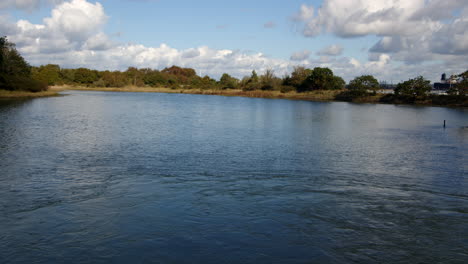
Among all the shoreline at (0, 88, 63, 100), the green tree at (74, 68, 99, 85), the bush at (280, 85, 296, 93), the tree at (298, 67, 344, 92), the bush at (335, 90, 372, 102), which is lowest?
the shoreline at (0, 88, 63, 100)

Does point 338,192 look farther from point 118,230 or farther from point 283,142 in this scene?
point 283,142

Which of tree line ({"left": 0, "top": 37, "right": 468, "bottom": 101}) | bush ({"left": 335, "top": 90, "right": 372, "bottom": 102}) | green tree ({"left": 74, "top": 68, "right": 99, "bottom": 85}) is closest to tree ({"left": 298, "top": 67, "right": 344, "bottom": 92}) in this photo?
tree line ({"left": 0, "top": 37, "right": 468, "bottom": 101})

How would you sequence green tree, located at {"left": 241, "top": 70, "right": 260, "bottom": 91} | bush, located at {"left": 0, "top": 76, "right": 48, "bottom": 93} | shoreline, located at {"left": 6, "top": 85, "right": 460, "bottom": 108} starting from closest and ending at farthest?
bush, located at {"left": 0, "top": 76, "right": 48, "bottom": 93}
shoreline, located at {"left": 6, "top": 85, "right": 460, "bottom": 108}
green tree, located at {"left": 241, "top": 70, "right": 260, "bottom": 91}

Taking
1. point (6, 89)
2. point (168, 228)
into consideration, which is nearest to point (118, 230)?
point (168, 228)

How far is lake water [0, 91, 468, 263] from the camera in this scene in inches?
321

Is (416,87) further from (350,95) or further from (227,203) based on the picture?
(227,203)

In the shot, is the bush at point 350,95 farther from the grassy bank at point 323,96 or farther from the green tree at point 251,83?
the green tree at point 251,83

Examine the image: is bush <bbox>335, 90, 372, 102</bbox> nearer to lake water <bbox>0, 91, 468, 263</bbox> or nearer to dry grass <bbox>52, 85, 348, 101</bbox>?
dry grass <bbox>52, 85, 348, 101</bbox>

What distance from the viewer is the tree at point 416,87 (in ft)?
245

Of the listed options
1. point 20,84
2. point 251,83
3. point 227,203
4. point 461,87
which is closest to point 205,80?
point 251,83

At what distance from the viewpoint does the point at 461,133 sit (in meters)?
30.1

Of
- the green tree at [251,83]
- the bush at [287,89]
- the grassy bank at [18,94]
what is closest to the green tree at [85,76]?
the green tree at [251,83]

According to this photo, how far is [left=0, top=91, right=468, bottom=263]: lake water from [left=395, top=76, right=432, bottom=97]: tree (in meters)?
60.1

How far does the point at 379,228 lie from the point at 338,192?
115 inches
